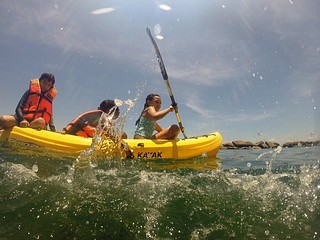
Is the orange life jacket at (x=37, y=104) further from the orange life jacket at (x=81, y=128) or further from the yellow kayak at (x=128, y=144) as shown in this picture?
the orange life jacket at (x=81, y=128)

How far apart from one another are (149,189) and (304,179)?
273cm

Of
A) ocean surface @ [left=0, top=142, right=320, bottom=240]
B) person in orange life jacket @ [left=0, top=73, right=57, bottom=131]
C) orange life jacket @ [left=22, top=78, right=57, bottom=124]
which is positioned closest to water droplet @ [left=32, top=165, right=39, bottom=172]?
ocean surface @ [left=0, top=142, right=320, bottom=240]

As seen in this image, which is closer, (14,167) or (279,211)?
(279,211)

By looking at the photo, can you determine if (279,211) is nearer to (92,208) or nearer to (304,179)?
(304,179)

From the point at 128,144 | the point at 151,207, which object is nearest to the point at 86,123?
the point at 128,144

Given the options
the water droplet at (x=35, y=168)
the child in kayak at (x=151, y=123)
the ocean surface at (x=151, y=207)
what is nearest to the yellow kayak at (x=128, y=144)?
the child in kayak at (x=151, y=123)

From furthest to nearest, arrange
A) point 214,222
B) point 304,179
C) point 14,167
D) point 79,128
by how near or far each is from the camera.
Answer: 1. point 79,128
2. point 304,179
3. point 14,167
4. point 214,222

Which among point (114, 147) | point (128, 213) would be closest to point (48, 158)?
point (114, 147)

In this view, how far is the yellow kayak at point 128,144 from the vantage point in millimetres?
6941

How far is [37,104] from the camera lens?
28.7 ft

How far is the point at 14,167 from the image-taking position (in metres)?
4.22

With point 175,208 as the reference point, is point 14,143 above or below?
above

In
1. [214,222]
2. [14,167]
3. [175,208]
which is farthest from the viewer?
[14,167]

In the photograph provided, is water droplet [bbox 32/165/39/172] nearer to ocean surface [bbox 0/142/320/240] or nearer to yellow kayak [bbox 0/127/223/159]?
ocean surface [bbox 0/142/320/240]
